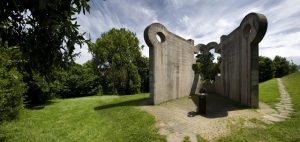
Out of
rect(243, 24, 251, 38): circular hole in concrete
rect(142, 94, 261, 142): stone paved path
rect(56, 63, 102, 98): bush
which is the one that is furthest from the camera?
rect(56, 63, 102, 98): bush

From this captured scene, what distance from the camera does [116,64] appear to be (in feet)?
88.6

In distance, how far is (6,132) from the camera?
23.4 feet

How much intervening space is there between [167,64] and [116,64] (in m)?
16.6

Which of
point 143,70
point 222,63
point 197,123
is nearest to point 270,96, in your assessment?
point 222,63

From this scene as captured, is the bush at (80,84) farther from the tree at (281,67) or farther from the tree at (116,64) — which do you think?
the tree at (281,67)

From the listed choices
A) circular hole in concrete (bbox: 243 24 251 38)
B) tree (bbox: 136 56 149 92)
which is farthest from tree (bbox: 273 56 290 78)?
circular hole in concrete (bbox: 243 24 251 38)

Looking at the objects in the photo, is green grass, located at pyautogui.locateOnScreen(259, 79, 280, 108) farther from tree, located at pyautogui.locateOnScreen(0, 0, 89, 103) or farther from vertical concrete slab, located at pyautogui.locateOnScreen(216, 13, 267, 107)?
tree, located at pyautogui.locateOnScreen(0, 0, 89, 103)

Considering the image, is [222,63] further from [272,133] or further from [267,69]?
[267,69]

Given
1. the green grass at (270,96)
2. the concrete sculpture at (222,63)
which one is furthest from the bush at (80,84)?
the green grass at (270,96)

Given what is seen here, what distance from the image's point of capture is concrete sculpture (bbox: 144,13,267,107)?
9.27 meters

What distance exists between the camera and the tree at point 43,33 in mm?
3078

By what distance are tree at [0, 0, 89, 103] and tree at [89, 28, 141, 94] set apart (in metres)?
22.7

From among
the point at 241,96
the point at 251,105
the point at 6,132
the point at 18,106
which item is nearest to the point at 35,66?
the point at 6,132

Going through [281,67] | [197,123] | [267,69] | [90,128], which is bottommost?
[90,128]
